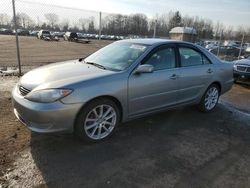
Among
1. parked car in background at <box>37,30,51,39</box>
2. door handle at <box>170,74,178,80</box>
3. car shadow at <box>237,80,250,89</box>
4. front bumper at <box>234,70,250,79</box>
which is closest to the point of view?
door handle at <box>170,74,178,80</box>

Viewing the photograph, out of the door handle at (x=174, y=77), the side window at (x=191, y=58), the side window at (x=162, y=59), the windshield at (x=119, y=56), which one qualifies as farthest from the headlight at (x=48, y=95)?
the side window at (x=191, y=58)

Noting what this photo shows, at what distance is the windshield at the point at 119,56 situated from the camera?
4398 millimetres

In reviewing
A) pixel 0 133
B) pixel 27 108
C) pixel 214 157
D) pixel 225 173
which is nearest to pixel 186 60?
pixel 214 157

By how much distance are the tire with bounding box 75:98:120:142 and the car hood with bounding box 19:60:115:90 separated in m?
0.43

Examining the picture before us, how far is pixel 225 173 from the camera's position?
3471 mm

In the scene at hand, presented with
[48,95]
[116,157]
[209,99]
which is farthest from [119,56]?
[209,99]

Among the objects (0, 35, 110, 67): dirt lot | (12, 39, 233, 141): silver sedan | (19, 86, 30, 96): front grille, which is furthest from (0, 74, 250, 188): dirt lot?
(0, 35, 110, 67): dirt lot

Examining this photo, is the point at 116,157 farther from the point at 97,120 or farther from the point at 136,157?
the point at 97,120

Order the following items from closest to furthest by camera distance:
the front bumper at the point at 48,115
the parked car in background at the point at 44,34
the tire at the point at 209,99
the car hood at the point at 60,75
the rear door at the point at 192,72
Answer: the front bumper at the point at 48,115 → the car hood at the point at 60,75 → the rear door at the point at 192,72 → the tire at the point at 209,99 → the parked car in background at the point at 44,34

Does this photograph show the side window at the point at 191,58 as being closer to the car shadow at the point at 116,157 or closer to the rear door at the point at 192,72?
the rear door at the point at 192,72

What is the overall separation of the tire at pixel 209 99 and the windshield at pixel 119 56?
6.65ft

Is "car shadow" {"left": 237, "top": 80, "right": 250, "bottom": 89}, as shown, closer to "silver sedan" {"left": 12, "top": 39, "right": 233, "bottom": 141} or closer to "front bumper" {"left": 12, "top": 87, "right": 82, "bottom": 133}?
"silver sedan" {"left": 12, "top": 39, "right": 233, "bottom": 141}

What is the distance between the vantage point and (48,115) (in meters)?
3.45

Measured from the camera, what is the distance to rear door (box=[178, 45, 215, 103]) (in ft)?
16.6
